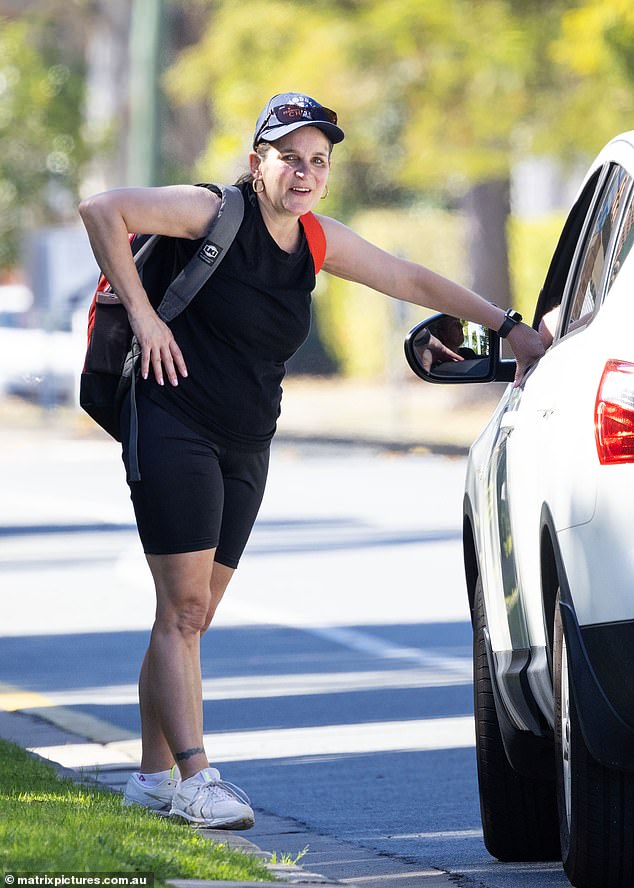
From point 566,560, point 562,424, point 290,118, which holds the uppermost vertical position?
point 290,118

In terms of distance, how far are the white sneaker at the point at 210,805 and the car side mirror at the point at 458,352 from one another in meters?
1.23

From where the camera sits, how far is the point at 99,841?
14.9ft

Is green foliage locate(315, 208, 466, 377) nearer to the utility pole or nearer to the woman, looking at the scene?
the utility pole

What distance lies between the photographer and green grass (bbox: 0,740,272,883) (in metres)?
4.26

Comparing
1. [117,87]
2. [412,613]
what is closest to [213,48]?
[117,87]

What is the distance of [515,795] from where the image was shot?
548cm

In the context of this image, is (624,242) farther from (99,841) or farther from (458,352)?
(99,841)

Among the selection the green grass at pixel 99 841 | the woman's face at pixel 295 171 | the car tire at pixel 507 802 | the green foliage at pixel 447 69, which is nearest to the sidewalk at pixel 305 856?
the green grass at pixel 99 841

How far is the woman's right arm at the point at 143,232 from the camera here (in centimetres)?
536

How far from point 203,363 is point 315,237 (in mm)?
473

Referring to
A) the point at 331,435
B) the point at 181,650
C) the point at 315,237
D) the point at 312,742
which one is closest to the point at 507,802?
the point at 181,650

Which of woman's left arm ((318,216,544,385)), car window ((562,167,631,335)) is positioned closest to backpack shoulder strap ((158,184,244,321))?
woman's left arm ((318,216,544,385))

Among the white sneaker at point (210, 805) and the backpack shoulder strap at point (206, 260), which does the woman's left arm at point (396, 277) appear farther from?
the white sneaker at point (210, 805)

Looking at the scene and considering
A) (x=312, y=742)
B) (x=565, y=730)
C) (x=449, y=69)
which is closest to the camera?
(x=565, y=730)
